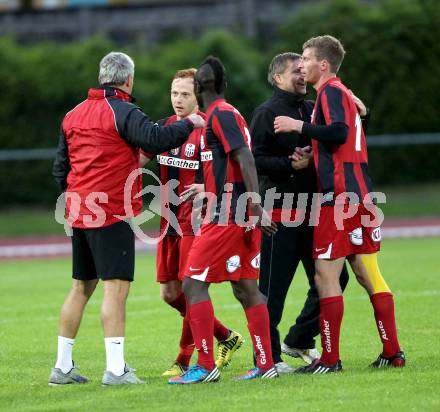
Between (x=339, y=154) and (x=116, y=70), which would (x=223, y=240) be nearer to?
(x=339, y=154)

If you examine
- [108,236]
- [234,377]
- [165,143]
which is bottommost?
[234,377]

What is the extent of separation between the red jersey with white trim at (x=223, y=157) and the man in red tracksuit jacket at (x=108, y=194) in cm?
24

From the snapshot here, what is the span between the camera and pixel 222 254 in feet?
25.4

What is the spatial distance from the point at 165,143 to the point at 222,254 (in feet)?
2.91

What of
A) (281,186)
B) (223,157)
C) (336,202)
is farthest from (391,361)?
(223,157)

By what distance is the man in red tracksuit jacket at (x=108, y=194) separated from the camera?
7922 mm

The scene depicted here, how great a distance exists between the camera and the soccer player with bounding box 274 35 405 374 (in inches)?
316

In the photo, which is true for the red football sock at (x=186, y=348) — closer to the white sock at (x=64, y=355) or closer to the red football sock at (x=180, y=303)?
the red football sock at (x=180, y=303)

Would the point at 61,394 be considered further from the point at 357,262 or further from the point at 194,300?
the point at 357,262

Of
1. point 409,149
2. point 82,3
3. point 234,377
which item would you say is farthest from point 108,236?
point 82,3

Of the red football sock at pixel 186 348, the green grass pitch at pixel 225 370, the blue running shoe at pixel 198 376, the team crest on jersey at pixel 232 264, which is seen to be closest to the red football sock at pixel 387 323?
the green grass pitch at pixel 225 370

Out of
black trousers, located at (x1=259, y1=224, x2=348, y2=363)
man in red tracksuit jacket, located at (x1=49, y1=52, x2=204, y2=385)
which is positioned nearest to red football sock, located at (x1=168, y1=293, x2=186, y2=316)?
black trousers, located at (x1=259, y1=224, x2=348, y2=363)

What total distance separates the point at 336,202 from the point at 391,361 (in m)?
1.27

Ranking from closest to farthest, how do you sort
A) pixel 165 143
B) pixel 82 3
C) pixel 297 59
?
pixel 165 143, pixel 297 59, pixel 82 3
